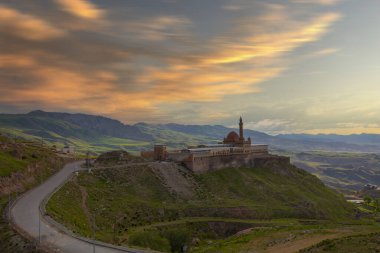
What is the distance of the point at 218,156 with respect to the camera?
138125 mm

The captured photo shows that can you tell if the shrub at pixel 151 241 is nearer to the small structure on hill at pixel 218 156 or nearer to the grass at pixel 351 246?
the grass at pixel 351 246

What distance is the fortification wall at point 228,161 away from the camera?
128m

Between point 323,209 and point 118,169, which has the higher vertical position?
point 118,169

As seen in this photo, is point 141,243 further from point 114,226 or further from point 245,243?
point 245,243

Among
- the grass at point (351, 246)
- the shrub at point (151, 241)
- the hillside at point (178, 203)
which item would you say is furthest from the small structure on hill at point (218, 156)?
the grass at point (351, 246)

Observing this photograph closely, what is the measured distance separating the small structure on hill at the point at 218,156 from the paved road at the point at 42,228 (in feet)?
178

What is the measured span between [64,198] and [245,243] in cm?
3932

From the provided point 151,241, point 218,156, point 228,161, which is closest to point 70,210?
point 151,241

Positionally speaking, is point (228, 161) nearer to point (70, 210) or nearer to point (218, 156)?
point (218, 156)

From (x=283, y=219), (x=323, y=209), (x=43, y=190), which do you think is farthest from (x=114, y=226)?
(x=323, y=209)

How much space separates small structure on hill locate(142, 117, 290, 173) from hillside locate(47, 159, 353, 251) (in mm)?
3705

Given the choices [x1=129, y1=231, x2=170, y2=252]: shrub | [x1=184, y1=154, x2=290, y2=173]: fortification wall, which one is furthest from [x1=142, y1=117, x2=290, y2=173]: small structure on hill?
[x1=129, y1=231, x2=170, y2=252]: shrub

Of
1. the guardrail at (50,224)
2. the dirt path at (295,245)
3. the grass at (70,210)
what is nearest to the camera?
the guardrail at (50,224)

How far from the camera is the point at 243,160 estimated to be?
148625 millimetres
